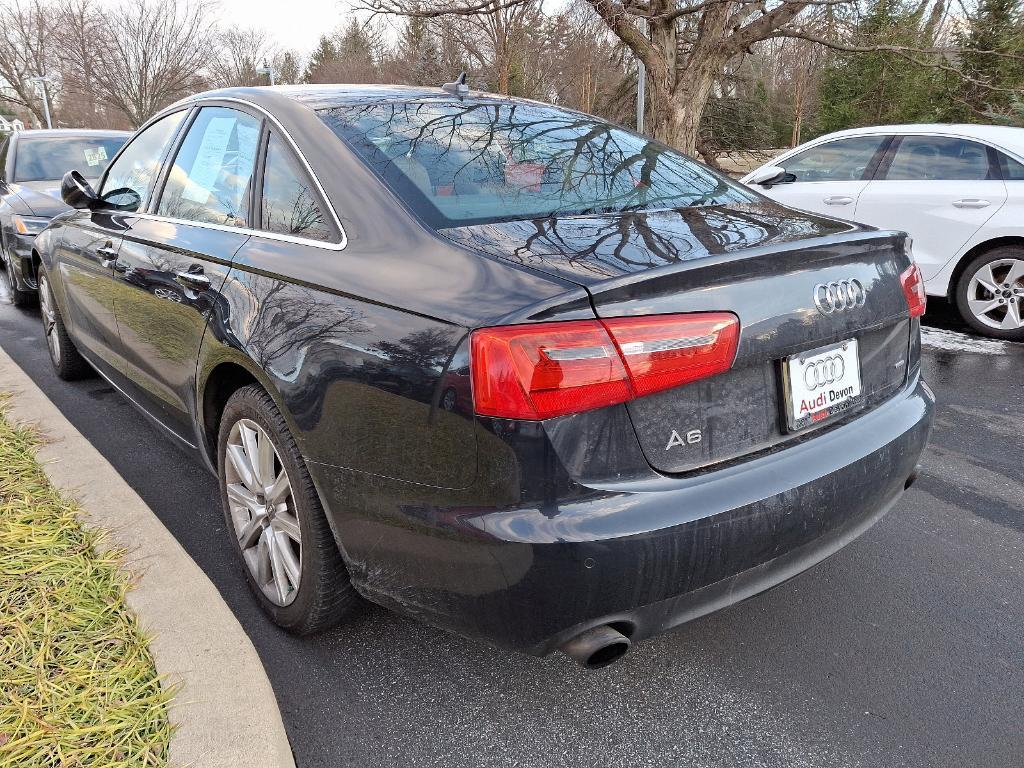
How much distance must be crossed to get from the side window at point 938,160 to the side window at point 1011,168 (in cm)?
10

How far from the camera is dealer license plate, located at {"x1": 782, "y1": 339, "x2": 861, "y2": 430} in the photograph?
6.20 feet

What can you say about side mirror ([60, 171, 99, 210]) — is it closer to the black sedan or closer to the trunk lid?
the trunk lid

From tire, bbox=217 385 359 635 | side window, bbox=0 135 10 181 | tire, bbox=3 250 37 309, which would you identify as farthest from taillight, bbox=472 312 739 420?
side window, bbox=0 135 10 181

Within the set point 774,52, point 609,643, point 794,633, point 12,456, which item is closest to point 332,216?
point 609,643

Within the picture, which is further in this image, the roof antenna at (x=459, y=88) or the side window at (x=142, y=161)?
the side window at (x=142, y=161)

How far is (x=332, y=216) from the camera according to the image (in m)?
2.13

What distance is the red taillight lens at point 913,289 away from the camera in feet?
7.36

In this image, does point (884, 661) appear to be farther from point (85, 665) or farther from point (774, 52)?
point (774, 52)

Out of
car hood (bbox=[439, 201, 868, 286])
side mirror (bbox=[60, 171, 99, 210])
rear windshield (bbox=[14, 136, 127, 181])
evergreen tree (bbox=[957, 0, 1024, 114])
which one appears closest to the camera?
car hood (bbox=[439, 201, 868, 286])

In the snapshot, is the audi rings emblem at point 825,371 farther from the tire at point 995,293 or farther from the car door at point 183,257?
the tire at point 995,293

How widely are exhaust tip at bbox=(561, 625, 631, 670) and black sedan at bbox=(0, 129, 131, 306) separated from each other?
6110 mm

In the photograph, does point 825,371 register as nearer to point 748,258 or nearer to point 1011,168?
point 748,258

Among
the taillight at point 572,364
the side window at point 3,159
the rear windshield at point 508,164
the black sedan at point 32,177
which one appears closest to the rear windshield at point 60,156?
the black sedan at point 32,177

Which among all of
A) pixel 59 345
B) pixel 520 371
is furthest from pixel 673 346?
pixel 59 345
